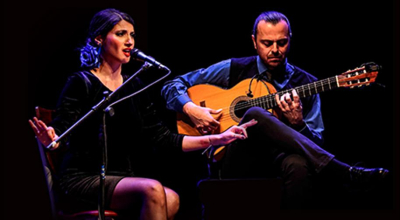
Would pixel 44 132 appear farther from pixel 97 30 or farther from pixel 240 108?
pixel 240 108

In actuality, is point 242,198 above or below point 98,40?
below

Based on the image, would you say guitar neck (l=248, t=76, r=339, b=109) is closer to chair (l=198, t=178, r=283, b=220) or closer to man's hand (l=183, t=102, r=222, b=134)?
man's hand (l=183, t=102, r=222, b=134)

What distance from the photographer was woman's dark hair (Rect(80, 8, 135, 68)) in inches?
102

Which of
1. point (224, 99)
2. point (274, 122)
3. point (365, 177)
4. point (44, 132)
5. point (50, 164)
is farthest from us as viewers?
point (224, 99)

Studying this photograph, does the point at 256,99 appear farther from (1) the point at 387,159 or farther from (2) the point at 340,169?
(1) the point at 387,159

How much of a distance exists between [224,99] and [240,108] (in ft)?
0.59

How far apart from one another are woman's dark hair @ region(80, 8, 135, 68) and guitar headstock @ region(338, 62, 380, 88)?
148 cm

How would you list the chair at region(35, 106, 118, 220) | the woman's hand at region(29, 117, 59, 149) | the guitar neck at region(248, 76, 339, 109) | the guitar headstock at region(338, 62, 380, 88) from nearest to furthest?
the woman's hand at region(29, 117, 59, 149), the chair at region(35, 106, 118, 220), the guitar headstock at region(338, 62, 380, 88), the guitar neck at region(248, 76, 339, 109)

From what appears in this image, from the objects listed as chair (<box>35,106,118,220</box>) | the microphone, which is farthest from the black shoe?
chair (<box>35,106,118,220</box>)

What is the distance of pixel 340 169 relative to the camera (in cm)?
241

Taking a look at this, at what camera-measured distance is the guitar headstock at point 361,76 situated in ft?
8.48

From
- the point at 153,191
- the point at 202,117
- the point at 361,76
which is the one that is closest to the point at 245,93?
the point at 202,117

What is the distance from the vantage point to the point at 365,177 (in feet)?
7.58

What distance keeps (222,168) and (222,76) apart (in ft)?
2.82
